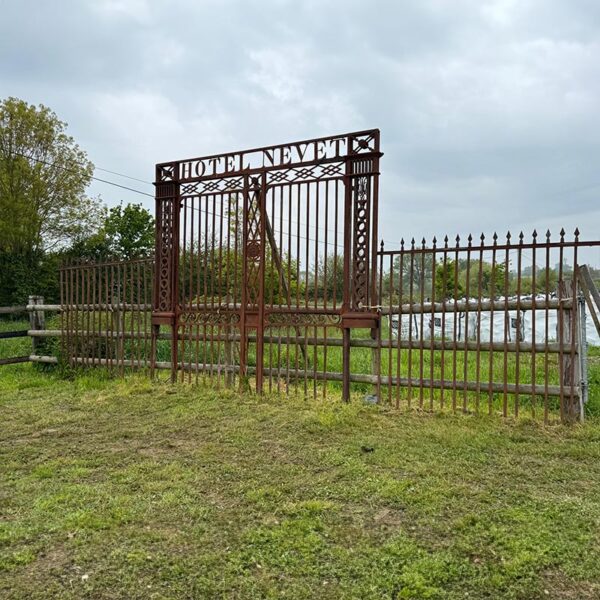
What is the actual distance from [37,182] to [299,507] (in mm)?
Answer: 21544

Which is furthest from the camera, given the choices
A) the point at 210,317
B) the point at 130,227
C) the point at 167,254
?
the point at 130,227

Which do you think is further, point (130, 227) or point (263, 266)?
point (130, 227)

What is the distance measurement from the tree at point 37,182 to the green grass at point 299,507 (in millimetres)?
18101

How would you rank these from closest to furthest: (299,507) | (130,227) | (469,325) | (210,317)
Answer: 1. (299,507)
2. (210,317)
3. (469,325)
4. (130,227)

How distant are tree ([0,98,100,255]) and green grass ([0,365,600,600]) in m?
18.1

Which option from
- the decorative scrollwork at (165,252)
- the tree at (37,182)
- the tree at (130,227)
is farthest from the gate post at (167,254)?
the tree at (130,227)

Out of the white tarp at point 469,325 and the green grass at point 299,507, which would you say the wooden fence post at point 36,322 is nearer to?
the green grass at point 299,507

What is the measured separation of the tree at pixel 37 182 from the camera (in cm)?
2008

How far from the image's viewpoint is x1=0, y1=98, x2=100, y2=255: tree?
2008cm

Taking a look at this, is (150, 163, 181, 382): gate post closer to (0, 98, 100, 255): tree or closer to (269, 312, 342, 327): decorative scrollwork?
(269, 312, 342, 327): decorative scrollwork

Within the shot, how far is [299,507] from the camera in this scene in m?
2.86

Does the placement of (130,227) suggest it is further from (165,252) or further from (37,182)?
(165,252)

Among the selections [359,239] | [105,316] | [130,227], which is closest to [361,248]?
[359,239]

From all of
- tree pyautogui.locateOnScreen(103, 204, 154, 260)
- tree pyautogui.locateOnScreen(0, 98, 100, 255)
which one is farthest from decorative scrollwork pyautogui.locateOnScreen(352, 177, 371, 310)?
tree pyautogui.locateOnScreen(103, 204, 154, 260)
